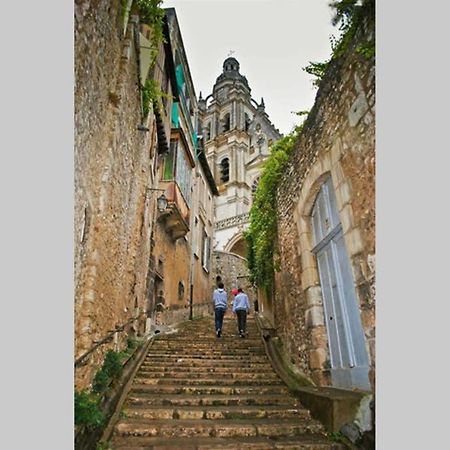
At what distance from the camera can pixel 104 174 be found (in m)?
4.94

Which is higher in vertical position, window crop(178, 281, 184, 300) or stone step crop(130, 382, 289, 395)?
window crop(178, 281, 184, 300)

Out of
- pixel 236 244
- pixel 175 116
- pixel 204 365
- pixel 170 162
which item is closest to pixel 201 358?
pixel 204 365

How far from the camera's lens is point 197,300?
14.8 metres

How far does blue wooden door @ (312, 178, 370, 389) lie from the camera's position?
409 centimetres

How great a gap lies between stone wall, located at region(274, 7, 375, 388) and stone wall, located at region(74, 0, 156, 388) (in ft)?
9.70

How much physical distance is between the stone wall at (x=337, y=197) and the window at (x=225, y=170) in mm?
30063

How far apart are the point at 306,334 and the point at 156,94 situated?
6.07 meters

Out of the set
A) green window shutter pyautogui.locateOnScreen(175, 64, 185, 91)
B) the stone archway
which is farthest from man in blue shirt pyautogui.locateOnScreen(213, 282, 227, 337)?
the stone archway

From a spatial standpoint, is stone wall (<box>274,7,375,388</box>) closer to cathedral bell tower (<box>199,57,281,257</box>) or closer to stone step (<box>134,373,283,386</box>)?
stone step (<box>134,373,283,386</box>)

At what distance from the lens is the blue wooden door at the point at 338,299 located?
4.09 m

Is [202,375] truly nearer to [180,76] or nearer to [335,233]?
[335,233]

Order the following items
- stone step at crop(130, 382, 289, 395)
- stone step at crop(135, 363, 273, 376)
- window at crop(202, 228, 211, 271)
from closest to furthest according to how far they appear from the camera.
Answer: stone step at crop(130, 382, 289, 395)
stone step at crop(135, 363, 273, 376)
window at crop(202, 228, 211, 271)

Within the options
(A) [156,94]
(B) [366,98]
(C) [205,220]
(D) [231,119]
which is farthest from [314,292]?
(D) [231,119]

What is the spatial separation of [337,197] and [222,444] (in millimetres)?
2991
